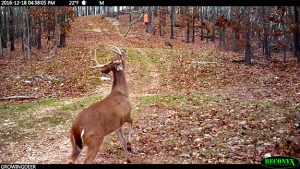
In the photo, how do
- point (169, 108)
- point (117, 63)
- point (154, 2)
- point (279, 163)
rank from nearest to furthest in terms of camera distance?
point (279, 163) < point (117, 63) < point (154, 2) < point (169, 108)

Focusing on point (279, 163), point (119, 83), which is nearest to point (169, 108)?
point (119, 83)

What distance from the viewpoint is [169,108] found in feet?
45.6

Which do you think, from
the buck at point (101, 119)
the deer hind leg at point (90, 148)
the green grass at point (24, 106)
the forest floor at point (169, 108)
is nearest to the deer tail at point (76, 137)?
the buck at point (101, 119)

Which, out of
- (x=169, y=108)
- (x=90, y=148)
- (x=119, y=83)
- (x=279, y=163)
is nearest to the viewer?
(x=279, y=163)

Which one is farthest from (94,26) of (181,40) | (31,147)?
(31,147)

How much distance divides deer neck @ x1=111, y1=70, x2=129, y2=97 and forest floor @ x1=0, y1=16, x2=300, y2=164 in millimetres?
1577

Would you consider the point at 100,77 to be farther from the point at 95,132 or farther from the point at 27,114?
the point at 95,132

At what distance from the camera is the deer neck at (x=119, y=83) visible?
A: 873 cm

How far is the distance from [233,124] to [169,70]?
15.2 m

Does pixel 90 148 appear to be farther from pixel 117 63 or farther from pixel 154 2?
pixel 154 2

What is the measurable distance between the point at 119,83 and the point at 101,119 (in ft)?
5.11

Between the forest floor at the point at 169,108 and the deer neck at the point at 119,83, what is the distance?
1577 millimetres

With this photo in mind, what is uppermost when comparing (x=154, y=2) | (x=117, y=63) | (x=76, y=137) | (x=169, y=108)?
(x=154, y=2)

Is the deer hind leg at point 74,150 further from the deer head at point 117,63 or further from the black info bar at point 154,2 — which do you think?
the black info bar at point 154,2
